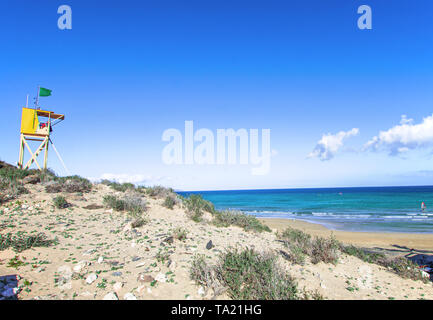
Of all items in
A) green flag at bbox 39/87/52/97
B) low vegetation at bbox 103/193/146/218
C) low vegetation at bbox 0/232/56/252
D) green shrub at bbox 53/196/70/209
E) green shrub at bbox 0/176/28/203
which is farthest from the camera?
green flag at bbox 39/87/52/97

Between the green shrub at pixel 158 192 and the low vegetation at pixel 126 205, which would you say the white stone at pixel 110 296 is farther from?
the green shrub at pixel 158 192

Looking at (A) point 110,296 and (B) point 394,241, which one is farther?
(B) point 394,241

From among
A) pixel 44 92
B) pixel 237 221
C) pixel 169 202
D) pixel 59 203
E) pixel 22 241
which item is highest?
pixel 44 92

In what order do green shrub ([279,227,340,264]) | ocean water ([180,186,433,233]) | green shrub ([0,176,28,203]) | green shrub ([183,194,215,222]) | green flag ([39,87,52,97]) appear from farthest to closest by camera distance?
ocean water ([180,186,433,233])
green flag ([39,87,52,97])
green shrub ([183,194,215,222])
green shrub ([0,176,28,203])
green shrub ([279,227,340,264])

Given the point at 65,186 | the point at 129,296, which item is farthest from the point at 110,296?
the point at 65,186

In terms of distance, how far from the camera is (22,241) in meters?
5.91

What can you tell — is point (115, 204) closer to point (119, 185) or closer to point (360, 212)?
point (119, 185)

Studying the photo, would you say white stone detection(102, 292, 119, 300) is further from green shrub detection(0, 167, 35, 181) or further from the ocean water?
the ocean water

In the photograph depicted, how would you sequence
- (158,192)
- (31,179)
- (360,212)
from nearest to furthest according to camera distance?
(31,179)
(158,192)
(360,212)

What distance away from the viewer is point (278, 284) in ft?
14.7

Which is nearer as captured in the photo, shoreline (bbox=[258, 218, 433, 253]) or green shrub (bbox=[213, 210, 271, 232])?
green shrub (bbox=[213, 210, 271, 232])

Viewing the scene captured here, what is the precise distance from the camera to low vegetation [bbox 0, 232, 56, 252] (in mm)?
5653

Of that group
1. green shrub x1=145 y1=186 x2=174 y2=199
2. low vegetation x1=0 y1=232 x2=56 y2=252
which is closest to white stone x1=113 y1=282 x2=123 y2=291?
low vegetation x1=0 y1=232 x2=56 y2=252
